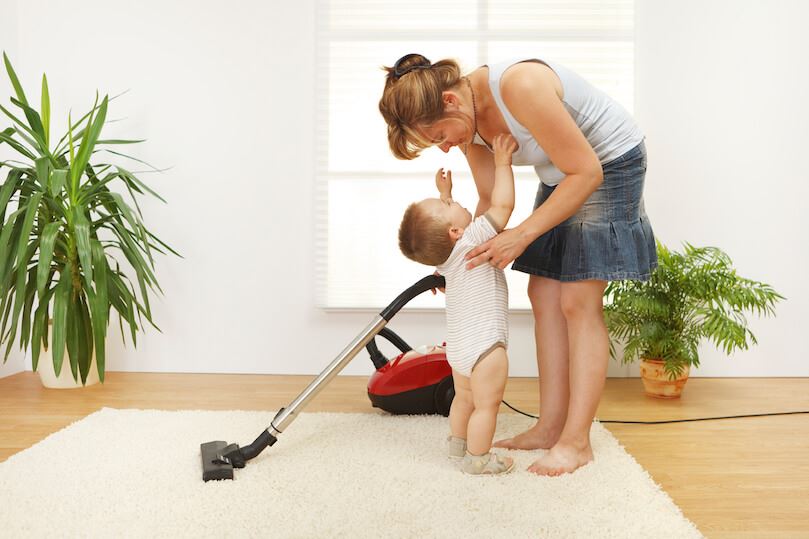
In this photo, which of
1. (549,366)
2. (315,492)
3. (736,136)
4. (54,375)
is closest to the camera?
(315,492)

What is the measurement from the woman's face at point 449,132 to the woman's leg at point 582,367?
0.47 meters

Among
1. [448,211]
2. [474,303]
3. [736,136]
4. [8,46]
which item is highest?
[8,46]

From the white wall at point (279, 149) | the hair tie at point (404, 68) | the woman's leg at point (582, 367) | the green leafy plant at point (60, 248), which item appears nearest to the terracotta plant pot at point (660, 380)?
the white wall at point (279, 149)

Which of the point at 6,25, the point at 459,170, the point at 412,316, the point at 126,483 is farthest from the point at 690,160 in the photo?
the point at 6,25

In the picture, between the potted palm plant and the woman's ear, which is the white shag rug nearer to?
the potted palm plant

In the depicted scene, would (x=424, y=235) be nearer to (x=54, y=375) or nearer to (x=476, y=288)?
(x=476, y=288)

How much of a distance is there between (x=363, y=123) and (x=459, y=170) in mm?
453

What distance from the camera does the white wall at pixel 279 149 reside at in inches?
124

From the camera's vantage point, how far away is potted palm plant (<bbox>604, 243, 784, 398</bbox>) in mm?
2645

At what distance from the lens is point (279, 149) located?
3.25 m

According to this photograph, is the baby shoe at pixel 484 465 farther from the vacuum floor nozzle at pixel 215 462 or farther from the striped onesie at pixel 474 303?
the vacuum floor nozzle at pixel 215 462

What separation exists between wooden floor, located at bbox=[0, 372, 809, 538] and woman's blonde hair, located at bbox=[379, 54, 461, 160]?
1042mm

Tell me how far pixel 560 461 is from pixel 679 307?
3.65 ft

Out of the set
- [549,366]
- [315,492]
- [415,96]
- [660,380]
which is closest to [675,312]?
[660,380]
